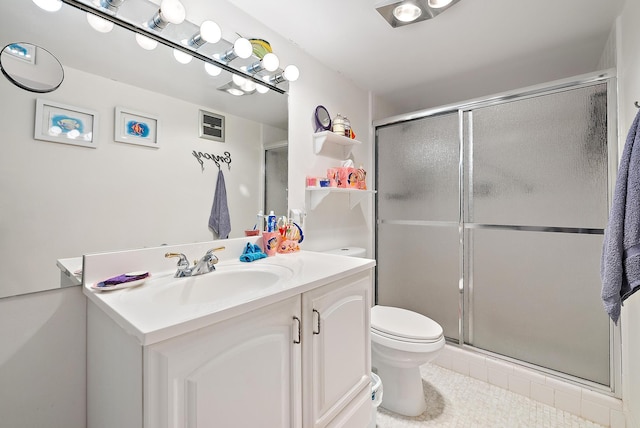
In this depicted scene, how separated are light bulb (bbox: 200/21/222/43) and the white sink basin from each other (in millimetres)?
991

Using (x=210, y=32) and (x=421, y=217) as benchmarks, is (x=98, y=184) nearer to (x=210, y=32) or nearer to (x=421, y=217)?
(x=210, y=32)

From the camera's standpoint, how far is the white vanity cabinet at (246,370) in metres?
0.63

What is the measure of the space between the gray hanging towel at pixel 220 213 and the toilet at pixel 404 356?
39.8 inches

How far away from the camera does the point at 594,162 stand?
62.0 inches

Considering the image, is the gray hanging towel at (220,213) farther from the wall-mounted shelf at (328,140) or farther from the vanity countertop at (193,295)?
the wall-mounted shelf at (328,140)

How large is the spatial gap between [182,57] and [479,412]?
7.82 feet

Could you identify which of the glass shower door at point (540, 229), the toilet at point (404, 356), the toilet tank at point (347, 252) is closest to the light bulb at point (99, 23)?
the toilet tank at point (347, 252)

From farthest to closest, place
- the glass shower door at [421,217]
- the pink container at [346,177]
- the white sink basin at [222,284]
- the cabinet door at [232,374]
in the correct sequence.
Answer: the glass shower door at [421,217] < the pink container at [346,177] < the white sink basin at [222,284] < the cabinet door at [232,374]

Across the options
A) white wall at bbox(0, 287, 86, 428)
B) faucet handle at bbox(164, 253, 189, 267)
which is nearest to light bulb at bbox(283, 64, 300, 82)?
faucet handle at bbox(164, 253, 189, 267)

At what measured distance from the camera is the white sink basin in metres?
0.95

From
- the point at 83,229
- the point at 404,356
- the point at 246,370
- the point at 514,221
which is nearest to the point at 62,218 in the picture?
the point at 83,229

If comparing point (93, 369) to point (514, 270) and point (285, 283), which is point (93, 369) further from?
point (514, 270)

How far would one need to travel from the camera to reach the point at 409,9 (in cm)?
145

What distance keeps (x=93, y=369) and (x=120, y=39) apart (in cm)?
118
